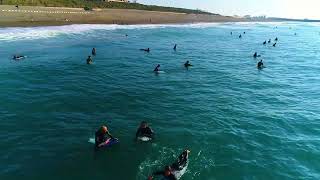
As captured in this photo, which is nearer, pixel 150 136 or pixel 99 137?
pixel 99 137

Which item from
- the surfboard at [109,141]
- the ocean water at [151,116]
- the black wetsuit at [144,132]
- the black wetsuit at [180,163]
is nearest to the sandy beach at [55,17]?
the ocean water at [151,116]

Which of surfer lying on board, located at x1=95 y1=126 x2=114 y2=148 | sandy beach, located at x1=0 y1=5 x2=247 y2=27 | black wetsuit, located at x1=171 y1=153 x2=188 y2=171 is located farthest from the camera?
sandy beach, located at x1=0 y1=5 x2=247 y2=27

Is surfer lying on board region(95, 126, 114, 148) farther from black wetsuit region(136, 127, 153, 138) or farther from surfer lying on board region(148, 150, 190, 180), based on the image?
surfer lying on board region(148, 150, 190, 180)

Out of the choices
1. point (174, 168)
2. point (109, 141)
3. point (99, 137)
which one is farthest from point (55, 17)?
point (174, 168)

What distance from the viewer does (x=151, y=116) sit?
29781 millimetres

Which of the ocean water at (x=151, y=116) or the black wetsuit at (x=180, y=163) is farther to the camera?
the ocean water at (x=151, y=116)

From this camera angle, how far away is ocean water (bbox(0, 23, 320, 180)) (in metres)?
21.9

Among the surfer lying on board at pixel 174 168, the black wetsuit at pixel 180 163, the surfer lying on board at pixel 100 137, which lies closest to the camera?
the surfer lying on board at pixel 174 168

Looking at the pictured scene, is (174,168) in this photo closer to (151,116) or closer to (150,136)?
(150,136)

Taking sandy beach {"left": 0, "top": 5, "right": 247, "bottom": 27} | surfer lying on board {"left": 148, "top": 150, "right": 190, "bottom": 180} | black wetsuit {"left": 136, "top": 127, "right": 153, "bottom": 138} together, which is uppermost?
sandy beach {"left": 0, "top": 5, "right": 247, "bottom": 27}

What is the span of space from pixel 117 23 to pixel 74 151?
301ft

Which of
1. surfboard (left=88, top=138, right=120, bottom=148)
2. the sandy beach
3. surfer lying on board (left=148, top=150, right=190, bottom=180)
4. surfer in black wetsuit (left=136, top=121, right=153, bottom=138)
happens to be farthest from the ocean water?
the sandy beach

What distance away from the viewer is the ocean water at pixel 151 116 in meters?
21.9

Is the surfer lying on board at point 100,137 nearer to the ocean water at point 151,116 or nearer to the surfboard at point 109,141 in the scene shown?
the surfboard at point 109,141
